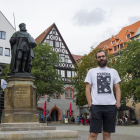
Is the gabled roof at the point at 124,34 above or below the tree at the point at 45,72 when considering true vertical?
above

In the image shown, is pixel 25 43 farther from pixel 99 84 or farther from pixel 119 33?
pixel 119 33

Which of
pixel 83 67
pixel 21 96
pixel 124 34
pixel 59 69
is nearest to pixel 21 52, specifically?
pixel 21 96

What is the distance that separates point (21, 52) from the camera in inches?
525

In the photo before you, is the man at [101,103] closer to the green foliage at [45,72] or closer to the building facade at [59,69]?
the green foliage at [45,72]

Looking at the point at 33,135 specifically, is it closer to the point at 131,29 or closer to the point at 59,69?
the point at 59,69

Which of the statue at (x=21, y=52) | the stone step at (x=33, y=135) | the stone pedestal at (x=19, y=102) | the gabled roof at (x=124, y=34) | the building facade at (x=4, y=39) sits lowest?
the stone step at (x=33, y=135)

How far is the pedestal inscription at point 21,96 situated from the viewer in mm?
12188

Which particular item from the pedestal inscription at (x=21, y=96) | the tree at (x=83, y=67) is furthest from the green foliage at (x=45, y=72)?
the pedestal inscription at (x=21, y=96)

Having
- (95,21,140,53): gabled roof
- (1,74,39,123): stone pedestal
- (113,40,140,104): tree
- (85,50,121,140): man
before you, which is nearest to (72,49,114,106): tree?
(113,40,140,104): tree

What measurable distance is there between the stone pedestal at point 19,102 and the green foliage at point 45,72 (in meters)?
18.5

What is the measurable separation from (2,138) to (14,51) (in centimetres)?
512

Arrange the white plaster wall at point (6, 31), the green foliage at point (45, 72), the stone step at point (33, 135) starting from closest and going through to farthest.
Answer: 1. the stone step at point (33, 135)
2. the green foliage at point (45, 72)
3. the white plaster wall at point (6, 31)

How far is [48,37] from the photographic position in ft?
148

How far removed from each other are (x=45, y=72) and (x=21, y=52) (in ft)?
61.6
